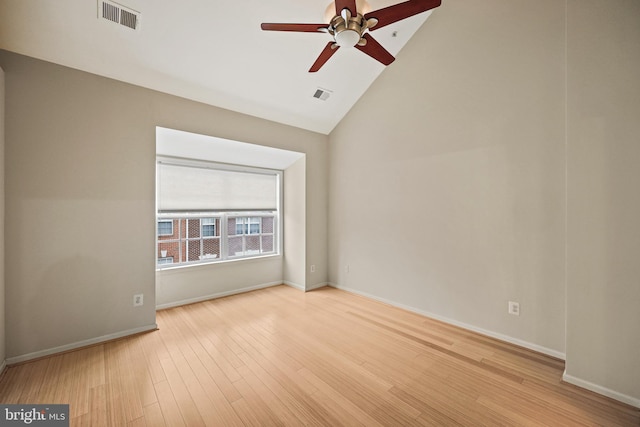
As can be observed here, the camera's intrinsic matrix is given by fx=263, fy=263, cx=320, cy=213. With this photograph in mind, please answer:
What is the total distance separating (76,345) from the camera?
102 inches

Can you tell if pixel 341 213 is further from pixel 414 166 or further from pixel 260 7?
pixel 260 7

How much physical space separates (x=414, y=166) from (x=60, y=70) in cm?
395

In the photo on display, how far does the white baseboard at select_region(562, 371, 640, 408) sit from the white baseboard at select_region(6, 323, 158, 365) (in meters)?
4.00

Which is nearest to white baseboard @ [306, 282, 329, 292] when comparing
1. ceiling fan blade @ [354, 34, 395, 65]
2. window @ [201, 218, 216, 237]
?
window @ [201, 218, 216, 237]

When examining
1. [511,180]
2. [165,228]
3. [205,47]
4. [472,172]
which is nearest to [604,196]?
[511,180]

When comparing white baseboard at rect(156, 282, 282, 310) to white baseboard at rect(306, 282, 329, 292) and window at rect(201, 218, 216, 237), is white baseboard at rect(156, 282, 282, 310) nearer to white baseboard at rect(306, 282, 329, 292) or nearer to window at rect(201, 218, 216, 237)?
white baseboard at rect(306, 282, 329, 292)

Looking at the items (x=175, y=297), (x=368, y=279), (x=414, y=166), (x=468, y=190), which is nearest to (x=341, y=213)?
(x=368, y=279)

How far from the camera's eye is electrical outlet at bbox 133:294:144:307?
2.93 m

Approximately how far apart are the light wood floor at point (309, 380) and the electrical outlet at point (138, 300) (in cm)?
36

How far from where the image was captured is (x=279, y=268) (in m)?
4.91

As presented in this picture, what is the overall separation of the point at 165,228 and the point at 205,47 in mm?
2469

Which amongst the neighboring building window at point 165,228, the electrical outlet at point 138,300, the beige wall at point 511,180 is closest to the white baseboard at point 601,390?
the beige wall at point 511,180

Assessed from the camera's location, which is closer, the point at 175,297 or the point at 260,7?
the point at 260,7

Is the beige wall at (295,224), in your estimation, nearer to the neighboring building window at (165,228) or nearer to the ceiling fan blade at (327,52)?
the neighboring building window at (165,228)
